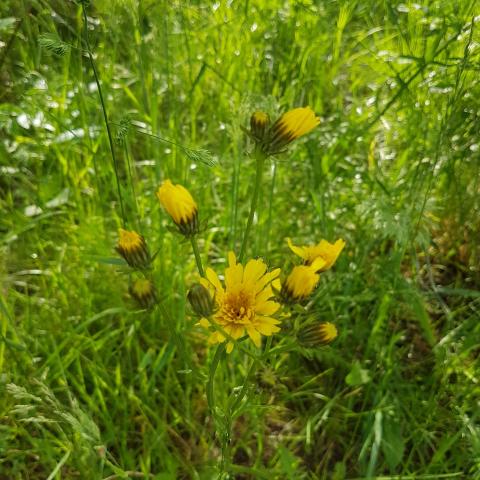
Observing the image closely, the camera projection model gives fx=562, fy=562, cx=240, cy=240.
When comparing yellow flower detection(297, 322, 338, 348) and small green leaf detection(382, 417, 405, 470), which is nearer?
yellow flower detection(297, 322, 338, 348)

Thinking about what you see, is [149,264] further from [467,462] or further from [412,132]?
[412,132]

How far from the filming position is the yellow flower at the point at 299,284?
2.85 feet

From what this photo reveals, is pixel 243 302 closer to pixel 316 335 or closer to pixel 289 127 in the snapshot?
pixel 316 335

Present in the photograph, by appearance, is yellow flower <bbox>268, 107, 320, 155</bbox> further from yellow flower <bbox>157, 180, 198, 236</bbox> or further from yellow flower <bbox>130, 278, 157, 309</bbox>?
yellow flower <bbox>130, 278, 157, 309</bbox>

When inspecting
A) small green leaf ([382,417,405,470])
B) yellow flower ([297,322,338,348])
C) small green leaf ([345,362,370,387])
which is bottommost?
small green leaf ([382,417,405,470])

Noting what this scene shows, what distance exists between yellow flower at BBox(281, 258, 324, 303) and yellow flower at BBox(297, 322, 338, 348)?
5 centimetres

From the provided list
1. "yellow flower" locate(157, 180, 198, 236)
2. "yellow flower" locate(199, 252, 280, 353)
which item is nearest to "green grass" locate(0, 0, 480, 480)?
"yellow flower" locate(157, 180, 198, 236)

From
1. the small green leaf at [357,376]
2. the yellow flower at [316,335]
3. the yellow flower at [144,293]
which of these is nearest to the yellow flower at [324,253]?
the yellow flower at [316,335]

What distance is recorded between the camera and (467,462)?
1259 mm

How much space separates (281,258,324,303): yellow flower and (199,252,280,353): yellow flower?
2cm

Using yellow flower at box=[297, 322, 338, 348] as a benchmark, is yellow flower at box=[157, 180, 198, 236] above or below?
above

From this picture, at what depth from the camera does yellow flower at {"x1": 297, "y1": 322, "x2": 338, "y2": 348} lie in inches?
34.8

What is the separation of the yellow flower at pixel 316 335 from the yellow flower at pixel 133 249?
28 centimetres

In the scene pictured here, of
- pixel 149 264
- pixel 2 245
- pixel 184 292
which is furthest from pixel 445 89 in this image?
pixel 2 245
